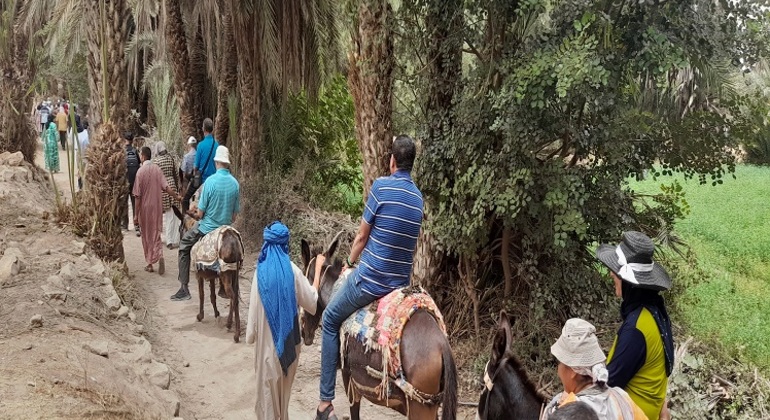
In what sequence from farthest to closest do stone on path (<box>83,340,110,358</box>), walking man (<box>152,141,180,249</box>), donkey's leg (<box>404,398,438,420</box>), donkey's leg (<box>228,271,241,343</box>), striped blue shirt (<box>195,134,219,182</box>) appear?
striped blue shirt (<box>195,134,219,182</box>) → walking man (<box>152,141,180,249</box>) → donkey's leg (<box>228,271,241,343</box>) → stone on path (<box>83,340,110,358</box>) → donkey's leg (<box>404,398,438,420</box>)

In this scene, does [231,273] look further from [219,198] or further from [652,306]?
[652,306]

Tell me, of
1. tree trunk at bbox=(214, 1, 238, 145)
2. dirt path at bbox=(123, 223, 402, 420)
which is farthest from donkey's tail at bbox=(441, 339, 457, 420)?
tree trunk at bbox=(214, 1, 238, 145)

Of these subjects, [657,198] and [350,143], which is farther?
[350,143]

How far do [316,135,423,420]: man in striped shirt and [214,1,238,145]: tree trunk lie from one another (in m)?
10.7

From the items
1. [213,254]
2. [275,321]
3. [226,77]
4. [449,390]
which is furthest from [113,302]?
[226,77]

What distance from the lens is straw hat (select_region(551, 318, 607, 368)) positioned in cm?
340

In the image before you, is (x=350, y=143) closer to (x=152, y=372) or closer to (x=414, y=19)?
(x=414, y=19)

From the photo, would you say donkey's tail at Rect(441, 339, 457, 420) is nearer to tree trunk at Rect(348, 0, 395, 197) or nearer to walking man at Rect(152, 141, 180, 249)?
tree trunk at Rect(348, 0, 395, 197)

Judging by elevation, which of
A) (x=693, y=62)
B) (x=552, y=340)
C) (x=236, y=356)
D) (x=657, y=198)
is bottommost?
(x=236, y=356)

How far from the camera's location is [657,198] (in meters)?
7.75

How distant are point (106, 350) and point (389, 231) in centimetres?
333

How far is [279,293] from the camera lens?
5.77 metres

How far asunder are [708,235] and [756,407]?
339 inches

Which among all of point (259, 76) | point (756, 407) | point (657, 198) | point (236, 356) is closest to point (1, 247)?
point (236, 356)
